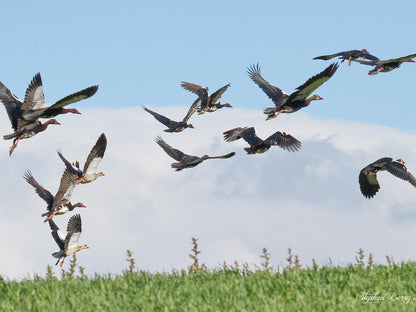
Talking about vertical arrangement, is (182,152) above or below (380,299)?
above

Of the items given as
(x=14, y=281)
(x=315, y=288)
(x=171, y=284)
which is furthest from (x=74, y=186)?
(x=315, y=288)

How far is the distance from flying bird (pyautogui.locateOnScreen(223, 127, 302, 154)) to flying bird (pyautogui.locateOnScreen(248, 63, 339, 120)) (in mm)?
652

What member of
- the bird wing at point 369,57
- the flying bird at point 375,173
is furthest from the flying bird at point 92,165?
the bird wing at point 369,57

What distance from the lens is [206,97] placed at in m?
19.5

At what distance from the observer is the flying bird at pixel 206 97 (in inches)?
767

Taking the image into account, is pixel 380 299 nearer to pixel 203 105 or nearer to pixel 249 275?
pixel 249 275

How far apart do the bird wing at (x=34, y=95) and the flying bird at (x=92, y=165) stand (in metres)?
2.12

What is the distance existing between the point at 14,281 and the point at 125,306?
102 inches

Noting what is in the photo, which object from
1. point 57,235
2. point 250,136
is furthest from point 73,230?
point 250,136

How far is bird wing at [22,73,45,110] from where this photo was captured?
14623 mm

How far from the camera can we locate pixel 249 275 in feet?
32.3

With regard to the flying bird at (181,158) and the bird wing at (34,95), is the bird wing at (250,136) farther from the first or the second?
the bird wing at (34,95)

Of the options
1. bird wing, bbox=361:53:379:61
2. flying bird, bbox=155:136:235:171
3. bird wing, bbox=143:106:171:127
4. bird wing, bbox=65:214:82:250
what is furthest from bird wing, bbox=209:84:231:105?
bird wing, bbox=65:214:82:250

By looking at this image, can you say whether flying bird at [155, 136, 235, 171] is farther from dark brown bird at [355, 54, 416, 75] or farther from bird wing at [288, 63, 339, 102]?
dark brown bird at [355, 54, 416, 75]
